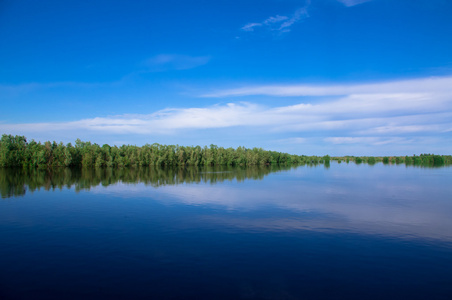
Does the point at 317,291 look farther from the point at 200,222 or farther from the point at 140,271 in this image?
the point at 200,222

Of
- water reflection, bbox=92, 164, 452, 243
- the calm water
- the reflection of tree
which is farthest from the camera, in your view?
the reflection of tree

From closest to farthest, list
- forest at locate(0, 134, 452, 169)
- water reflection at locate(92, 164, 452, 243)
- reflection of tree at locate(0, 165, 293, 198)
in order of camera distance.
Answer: water reflection at locate(92, 164, 452, 243) → reflection of tree at locate(0, 165, 293, 198) → forest at locate(0, 134, 452, 169)

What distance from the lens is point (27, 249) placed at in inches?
606

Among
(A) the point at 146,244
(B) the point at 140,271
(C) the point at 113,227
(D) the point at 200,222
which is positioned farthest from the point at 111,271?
(D) the point at 200,222

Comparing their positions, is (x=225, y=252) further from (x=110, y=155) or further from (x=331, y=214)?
(x=110, y=155)

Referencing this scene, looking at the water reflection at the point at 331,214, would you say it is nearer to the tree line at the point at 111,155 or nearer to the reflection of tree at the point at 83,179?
the reflection of tree at the point at 83,179

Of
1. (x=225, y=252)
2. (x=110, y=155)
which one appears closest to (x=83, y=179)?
(x=225, y=252)

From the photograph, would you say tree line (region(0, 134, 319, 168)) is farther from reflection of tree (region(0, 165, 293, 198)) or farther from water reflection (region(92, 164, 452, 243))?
water reflection (region(92, 164, 452, 243))

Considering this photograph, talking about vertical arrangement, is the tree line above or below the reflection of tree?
above

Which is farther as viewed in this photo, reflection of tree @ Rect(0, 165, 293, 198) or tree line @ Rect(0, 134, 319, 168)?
tree line @ Rect(0, 134, 319, 168)

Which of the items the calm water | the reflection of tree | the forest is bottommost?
the calm water

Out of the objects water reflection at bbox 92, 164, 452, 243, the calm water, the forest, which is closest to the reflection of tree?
water reflection at bbox 92, 164, 452, 243

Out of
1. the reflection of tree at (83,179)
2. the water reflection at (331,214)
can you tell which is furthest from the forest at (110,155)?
the water reflection at (331,214)

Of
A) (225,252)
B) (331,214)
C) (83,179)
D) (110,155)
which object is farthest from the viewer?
(110,155)
